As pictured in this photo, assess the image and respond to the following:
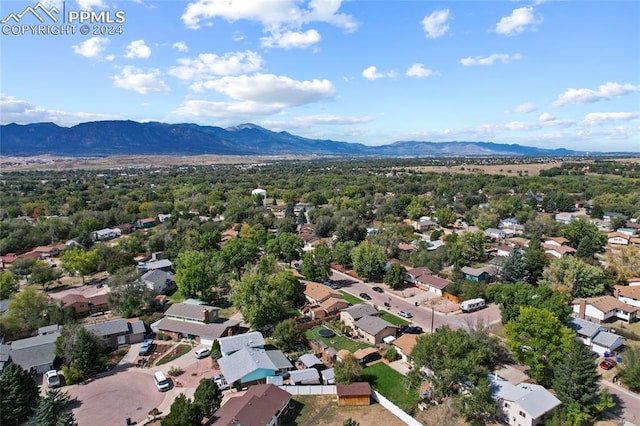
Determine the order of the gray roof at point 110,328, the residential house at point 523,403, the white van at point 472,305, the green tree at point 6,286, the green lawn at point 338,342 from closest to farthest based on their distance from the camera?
the residential house at point 523,403 < the gray roof at point 110,328 < the green lawn at point 338,342 < the white van at point 472,305 < the green tree at point 6,286

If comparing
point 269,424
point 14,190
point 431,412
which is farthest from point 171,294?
point 14,190

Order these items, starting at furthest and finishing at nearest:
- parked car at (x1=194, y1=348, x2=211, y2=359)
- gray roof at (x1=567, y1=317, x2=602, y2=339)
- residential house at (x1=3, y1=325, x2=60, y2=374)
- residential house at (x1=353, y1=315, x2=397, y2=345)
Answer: residential house at (x1=353, y1=315, x2=397, y2=345) < gray roof at (x1=567, y1=317, x2=602, y2=339) < parked car at (x1=194, y1=348, x2=211, y2=359) < residential house at (x1=3, y1=325, x2=60, y2=374)

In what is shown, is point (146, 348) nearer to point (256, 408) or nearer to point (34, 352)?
point (34, 352)

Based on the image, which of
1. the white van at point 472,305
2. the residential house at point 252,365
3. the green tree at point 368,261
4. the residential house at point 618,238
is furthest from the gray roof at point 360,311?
the residential house at point 618,238

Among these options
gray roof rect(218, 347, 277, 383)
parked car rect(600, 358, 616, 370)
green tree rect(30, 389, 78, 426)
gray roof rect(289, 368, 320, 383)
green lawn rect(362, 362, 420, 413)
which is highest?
green tree rect(30, 389, 78, 426)

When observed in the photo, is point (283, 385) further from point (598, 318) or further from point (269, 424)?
point (598, 318)

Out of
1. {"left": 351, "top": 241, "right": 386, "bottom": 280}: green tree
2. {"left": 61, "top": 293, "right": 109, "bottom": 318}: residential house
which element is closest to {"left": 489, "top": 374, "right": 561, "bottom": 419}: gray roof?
{"left": 351, "top": 241, "right": 386, "bottom": 280}: green tree

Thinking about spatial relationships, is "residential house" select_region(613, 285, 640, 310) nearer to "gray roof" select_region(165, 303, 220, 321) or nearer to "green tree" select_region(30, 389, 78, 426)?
"gray roof" select_region(165, 303, 220, 321)

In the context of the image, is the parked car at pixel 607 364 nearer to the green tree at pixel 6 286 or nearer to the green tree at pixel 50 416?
the green tree at pixel 50 416
